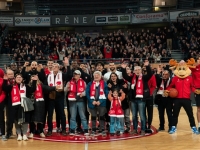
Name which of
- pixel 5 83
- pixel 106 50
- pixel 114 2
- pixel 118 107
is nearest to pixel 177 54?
pixel 106 50

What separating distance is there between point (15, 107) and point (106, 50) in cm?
1334

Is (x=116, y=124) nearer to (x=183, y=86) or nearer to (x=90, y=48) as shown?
(x=183, y=86)

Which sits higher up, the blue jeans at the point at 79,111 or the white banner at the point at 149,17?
the white banner at the point at 149,17

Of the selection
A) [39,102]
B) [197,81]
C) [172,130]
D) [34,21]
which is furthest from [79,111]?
[34,21]

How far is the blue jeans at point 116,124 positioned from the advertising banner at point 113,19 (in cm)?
1910

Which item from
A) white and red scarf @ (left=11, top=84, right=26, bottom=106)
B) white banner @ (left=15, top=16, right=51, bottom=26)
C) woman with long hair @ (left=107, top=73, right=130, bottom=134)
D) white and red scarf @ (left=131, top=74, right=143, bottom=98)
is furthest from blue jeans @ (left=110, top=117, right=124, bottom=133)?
white banner @ (left=15, top=16, right=51, bottom=26)

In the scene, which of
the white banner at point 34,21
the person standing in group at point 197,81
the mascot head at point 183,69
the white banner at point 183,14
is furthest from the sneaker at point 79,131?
the white banner at point 34,21

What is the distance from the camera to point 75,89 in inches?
352

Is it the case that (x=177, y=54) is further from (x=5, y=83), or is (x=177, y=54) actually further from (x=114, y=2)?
(x=5, y=83)

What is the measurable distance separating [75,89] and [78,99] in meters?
0.27

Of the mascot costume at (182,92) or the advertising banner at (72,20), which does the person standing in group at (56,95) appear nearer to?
the mascot costume at (182,92)

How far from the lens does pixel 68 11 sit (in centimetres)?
2975

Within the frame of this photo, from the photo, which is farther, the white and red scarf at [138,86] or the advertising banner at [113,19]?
the advertising banner at [113,19]

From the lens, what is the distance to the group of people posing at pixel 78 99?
852 cm
